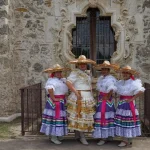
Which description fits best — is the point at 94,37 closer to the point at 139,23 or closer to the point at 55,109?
→ the point at 139,23

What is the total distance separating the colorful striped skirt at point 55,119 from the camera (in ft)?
18.0

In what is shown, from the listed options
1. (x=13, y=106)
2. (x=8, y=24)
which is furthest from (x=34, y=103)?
(x=8, y=24)

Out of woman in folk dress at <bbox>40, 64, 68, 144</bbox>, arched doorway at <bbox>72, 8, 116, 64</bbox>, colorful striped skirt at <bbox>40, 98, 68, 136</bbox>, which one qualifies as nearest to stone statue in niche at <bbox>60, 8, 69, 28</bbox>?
arched doorway at <bbox>72, 8, 116, 64</bbox>

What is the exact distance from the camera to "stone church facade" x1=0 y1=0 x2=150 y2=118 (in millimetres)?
7855

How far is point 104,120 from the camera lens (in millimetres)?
5410

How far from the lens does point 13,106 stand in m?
7.87

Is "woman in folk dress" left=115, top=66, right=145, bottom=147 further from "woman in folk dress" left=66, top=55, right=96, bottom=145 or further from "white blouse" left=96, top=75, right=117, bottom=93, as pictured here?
"woman in folk dress" left=66, top=55, right=96, bottom=145

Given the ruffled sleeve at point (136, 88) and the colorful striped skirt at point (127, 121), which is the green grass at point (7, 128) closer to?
the colorful striped skirt at point (127, 121)

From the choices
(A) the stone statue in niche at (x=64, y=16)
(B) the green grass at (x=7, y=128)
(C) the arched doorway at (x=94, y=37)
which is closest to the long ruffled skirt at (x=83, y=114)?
(B) the green grass at (x=7, y=128)

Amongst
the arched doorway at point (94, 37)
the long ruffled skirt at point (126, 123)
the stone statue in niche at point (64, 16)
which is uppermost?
the stone statue in niche at point (64, 16)

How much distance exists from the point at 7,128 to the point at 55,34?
9.18ft

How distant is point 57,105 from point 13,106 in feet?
8.80

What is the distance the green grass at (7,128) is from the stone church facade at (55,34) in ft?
1.26

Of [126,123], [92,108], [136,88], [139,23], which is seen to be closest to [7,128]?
[92,108]
